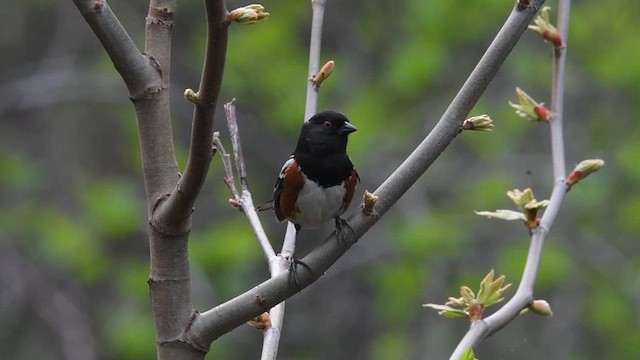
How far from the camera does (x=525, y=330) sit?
7566 millimetres

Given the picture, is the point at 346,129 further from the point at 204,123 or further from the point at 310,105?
the point at 204,123

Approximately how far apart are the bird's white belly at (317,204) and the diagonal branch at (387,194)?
896 mm

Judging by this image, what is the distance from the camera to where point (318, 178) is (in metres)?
2.99

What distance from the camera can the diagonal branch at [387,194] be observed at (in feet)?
6.09

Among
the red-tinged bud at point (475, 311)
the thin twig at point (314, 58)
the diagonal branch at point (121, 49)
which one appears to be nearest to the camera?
the diagonal branch at point (121, 49)

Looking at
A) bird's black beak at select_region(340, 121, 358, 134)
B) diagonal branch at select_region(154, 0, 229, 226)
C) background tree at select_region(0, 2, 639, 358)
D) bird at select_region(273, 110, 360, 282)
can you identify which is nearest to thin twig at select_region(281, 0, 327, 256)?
bird at select_region(273, 110, 360, 282)

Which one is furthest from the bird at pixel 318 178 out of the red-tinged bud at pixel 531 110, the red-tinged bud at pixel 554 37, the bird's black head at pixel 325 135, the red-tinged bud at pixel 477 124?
the red-tinged bud at pixel 477 124

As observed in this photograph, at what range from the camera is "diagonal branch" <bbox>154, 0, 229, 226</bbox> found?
5.12 ft

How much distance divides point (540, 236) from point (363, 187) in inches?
207

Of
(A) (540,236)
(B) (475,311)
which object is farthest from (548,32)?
(B) (475,311)

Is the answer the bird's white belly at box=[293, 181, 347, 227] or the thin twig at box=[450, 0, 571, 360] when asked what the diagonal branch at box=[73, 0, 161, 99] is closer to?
the thin twig at box=[450, 0, 571, 360]

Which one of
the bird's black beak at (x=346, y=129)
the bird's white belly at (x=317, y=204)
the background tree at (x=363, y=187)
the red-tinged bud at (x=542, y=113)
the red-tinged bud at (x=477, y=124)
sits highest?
the red-tinged bud at (x=477, y=124)

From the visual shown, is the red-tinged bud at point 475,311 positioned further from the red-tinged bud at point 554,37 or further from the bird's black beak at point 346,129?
the bird's black beak at point 346,129

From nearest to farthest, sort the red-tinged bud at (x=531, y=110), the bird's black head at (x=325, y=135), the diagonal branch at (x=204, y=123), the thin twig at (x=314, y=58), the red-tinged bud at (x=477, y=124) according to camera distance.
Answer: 1. the diagonal branch at (x=204, y=123)
2. the red-tinged bud at (x=477, y=124)
3. the thin twig at (x=314, y=58)
4. the red-tinged bud at (x=531, y=110)
5. the bird's black head at (x=325, y=135)
